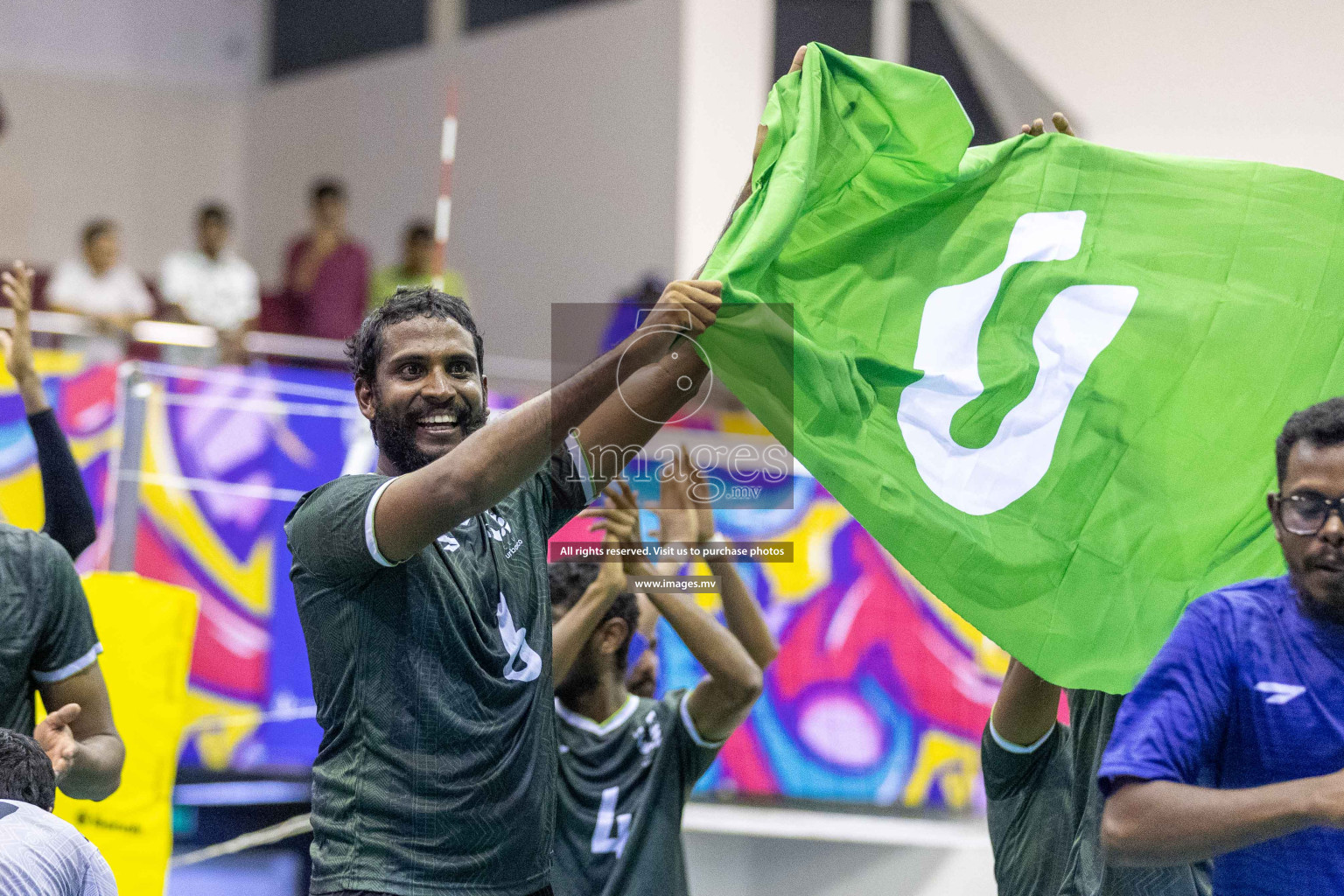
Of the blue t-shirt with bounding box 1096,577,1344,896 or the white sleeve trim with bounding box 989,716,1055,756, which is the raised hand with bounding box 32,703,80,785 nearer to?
the white sleeve trim with bounding box 989,716,1055,756

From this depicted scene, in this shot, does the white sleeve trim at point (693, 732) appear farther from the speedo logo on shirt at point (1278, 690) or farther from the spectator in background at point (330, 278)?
the spectator in background at point (330, 278)

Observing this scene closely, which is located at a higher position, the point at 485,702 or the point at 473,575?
the point at 473,575

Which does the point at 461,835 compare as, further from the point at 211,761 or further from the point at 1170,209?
the point at 211,761

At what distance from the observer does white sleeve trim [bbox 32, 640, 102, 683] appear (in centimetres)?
352

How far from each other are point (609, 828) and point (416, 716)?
1.20 meters

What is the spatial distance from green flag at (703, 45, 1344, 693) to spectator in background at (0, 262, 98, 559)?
2.00m

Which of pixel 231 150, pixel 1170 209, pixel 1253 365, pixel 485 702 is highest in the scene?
pixel 231 150

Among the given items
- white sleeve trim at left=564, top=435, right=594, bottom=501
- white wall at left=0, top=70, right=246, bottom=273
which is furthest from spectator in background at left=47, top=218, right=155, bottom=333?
white sleeve trim at left=564, top=435, right=594, bottom=501

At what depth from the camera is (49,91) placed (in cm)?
1491

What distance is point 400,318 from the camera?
3115 millimetres

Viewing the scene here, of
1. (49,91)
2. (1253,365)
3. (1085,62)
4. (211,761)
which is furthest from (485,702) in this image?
(49,91)

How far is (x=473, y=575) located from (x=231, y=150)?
14.4m

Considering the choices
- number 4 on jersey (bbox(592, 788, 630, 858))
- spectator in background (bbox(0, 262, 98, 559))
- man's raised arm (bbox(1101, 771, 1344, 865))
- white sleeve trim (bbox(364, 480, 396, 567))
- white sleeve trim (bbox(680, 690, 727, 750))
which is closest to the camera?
man's raised arm (bbox(1101, 771, 1344, 865))

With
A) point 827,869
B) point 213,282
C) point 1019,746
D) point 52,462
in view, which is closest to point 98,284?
point 213,282
